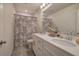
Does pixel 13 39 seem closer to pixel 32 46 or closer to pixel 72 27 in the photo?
pixel 32 46

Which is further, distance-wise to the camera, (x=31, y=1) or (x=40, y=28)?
(x=40, y=28)

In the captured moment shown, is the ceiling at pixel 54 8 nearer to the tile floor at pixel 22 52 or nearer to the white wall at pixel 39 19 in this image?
the white wall at pixel 39 19

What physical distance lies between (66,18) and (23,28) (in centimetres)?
83

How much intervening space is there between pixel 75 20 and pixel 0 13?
132 cm

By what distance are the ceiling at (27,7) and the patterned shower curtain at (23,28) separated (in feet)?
0.37

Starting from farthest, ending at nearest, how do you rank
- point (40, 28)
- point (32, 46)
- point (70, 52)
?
point (32, 46) → point (40, 28) → point (70, 52)

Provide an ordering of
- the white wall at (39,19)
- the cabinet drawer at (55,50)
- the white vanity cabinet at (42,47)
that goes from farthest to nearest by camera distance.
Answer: the white wall at (39,19) → the white vanity cabinet at (42,47) → the cabinet drawer at (55,50)

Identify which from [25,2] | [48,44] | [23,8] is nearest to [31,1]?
[25,2]

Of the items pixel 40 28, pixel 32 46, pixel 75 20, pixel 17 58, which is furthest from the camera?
pixel 32 46

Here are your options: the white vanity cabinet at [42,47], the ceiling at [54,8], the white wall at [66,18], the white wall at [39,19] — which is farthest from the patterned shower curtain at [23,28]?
the white wall at [66,18]

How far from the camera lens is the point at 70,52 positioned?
1.14 m

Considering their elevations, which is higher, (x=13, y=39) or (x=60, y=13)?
(x=60, y=13)

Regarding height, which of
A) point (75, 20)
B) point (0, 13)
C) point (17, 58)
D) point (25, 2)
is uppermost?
point (25, 2)

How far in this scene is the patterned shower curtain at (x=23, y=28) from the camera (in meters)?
1.82
